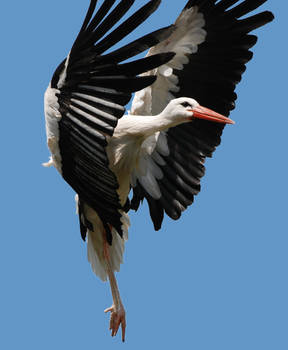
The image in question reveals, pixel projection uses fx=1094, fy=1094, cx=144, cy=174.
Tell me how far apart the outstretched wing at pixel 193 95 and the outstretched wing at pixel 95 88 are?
4.02 feet

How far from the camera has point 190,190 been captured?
34.7 ft

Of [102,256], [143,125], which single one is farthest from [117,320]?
[143,125]

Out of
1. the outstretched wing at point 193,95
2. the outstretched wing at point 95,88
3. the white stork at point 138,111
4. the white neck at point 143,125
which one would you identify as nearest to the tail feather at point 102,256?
the white stork at point 138,111

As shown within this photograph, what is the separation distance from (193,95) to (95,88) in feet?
5.43

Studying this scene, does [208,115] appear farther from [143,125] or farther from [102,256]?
[102,256]

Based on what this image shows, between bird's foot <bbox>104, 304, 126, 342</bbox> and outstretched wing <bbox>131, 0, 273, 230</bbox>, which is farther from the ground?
outstretched wing <bbox>131, 0, 273, 230</bbox>

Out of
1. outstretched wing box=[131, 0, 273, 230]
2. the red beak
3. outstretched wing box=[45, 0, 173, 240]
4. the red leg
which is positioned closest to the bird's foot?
the red leg

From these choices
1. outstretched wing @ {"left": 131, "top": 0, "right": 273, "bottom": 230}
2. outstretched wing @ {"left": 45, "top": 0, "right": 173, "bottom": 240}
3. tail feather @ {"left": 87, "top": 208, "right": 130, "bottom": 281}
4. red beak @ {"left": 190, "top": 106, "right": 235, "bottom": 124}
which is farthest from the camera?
tail feather @ {"left": 87, "top": 208, "right": 130, "bottom": 281}

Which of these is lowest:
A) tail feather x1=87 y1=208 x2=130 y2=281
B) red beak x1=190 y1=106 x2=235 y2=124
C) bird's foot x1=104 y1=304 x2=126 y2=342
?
bird's foot x1=104 y1=304 x2=126 y2=342

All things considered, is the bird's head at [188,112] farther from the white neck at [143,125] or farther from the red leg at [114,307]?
the red leg at [114,307]

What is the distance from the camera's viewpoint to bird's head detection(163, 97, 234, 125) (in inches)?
380

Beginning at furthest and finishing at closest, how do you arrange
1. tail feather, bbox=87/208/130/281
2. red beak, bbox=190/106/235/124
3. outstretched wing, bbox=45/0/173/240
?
tail feather, bbox=87/208/130/281
red beak, bbox=190/106/235/124
outstretched wing, bbox=45/0/173/240

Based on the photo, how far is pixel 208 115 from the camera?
9.65m

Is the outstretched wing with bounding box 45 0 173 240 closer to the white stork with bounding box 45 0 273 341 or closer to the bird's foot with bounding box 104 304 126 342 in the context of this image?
the white stork with bounding box 45 0 273 341
